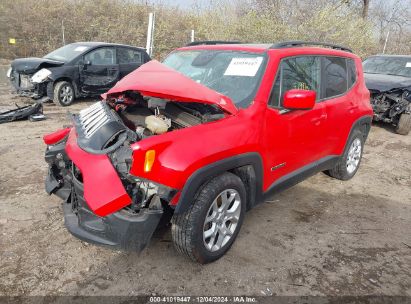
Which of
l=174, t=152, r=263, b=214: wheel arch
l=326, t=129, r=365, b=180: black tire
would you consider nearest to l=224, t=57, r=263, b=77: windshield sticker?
l=174, t=152, r=263, b=214: wheel arch

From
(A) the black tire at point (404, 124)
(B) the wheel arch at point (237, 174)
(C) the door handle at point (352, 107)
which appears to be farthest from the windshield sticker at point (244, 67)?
(A) the black tire at point (404, 124)

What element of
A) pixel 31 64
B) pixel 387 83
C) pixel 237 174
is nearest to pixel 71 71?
pixel 31 64

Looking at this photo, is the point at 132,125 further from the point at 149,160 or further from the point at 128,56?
the point at 128,56

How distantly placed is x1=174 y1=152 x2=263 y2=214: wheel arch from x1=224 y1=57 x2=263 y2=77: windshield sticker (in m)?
0.79

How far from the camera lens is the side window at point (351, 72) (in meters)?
→ 4.23

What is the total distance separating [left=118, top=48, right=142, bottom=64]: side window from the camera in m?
9.31

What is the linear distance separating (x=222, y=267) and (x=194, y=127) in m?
1.16

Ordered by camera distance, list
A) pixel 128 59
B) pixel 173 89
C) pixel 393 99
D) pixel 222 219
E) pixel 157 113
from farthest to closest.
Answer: pixel 128 59 < pixel 393 99 < pixel 157 113 < pixel 222 219 < pixel 173 89

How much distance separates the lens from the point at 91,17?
15.2 m

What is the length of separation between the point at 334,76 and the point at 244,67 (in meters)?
1.37

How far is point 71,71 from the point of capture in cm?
823

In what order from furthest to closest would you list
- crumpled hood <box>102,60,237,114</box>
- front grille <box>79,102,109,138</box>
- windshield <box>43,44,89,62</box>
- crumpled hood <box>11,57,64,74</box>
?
windshield <box>43,44,89,62</box> < crumpled hood <box>11,57,64,74</box> < front grille <box>79,102,109,138</box> < crumpled hood <box>102,60,237,114</box>

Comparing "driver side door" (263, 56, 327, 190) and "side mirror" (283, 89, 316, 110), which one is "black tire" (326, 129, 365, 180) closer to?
"driver side door" (263, 56, 327, 190)

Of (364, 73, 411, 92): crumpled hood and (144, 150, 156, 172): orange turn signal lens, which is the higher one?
(144, 150, 156, 172): orange turn signal lens
